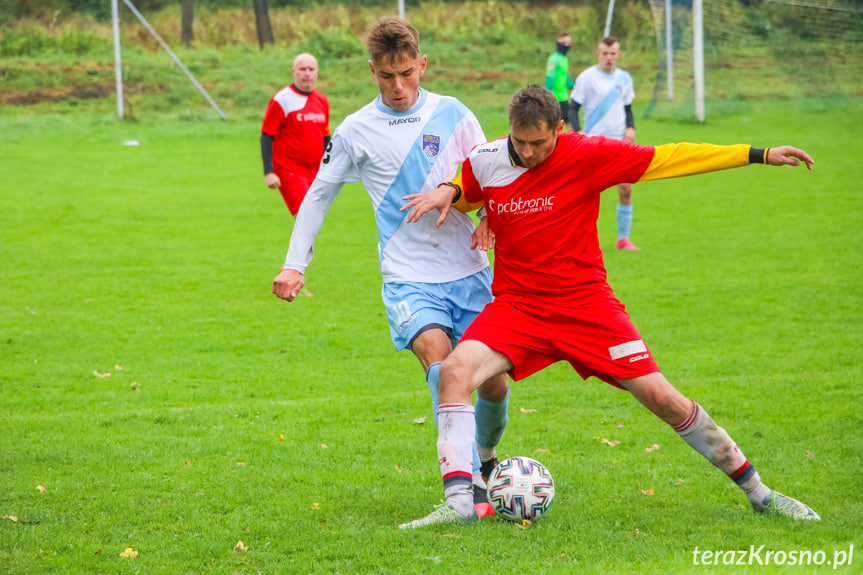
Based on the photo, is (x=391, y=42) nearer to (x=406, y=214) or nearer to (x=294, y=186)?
(x=406, y=214)

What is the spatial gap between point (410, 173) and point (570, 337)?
3.92 feet

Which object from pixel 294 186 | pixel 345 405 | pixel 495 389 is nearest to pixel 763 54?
pixel 294 186

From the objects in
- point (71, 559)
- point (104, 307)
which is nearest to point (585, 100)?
point (104, 307)

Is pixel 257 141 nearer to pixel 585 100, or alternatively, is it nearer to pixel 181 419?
pixel 585 100

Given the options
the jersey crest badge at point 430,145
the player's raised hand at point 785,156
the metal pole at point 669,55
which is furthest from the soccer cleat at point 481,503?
the metal pole at point 669,55

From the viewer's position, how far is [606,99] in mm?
13883

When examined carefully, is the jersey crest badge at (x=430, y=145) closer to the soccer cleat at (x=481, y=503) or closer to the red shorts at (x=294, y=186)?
the soccer cleat at (x=481, y=503)

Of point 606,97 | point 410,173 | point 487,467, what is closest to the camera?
point 410,173

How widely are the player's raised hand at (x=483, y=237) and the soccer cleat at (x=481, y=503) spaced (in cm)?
125

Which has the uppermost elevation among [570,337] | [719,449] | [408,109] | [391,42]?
[391,42]

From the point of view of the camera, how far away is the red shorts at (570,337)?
481 centimetres

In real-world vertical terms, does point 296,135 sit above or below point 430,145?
below

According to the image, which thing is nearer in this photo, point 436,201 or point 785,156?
point 785,156

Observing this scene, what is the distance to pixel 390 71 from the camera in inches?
199
